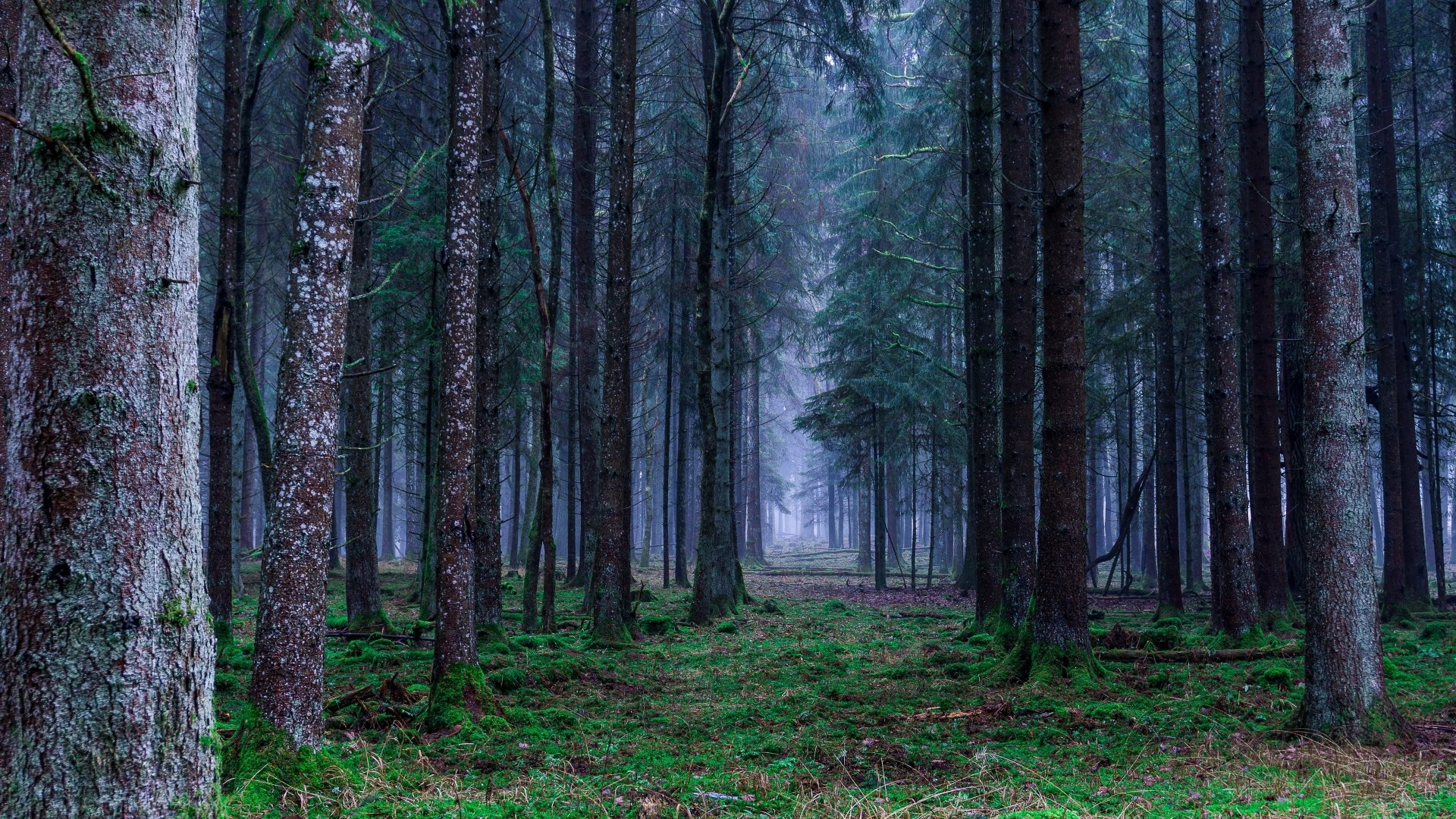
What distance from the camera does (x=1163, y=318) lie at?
13.6 metres

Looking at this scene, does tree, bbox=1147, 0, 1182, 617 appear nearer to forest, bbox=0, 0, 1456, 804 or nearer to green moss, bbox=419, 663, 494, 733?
forest, bbox=0, 0, 1456, 804

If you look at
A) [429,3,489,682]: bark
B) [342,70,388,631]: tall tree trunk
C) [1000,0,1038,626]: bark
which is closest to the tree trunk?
[429,3,489,682]: bark

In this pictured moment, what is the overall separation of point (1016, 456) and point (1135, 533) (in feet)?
87.2

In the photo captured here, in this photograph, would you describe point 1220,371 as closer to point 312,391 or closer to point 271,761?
point 312,391

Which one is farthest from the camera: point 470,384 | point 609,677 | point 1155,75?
point 1155,75

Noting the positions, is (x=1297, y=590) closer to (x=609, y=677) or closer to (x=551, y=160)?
(x=609, y=677)

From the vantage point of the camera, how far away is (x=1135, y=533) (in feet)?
110

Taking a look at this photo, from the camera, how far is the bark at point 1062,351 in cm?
811

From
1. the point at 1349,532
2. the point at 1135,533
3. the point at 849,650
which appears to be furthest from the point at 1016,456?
the point at 1135,533

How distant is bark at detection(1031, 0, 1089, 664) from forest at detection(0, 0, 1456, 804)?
0.05 metres

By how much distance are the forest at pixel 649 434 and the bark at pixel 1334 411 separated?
0.09ft

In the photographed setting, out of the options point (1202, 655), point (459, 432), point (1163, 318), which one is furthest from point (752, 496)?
point (459, 432)

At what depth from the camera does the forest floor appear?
4508 mm

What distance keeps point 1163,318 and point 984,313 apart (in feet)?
11.8
